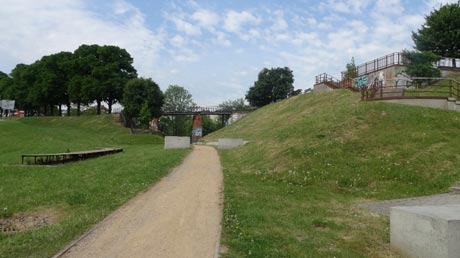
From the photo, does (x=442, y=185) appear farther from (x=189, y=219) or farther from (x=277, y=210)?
(x=189, y=219)

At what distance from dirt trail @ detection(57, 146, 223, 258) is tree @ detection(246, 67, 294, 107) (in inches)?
2425

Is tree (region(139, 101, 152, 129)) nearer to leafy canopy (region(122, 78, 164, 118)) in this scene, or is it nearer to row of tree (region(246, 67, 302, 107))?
leafy canopy (region(122, 78, 164, 118))

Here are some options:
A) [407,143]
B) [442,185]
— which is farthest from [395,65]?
[442,185]

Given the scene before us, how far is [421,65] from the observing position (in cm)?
3519

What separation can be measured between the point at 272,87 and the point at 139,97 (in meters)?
25.9

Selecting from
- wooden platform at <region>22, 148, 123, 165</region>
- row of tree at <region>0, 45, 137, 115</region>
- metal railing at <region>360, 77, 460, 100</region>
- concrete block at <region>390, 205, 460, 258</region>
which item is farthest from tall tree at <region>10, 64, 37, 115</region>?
concrete block at <region>390, 205, 460, 258</region>

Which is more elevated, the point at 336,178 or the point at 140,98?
the point at 140,98

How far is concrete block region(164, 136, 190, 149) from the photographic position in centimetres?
2981

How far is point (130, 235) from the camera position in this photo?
306 inches

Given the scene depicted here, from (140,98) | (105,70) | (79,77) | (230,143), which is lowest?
(230,143)

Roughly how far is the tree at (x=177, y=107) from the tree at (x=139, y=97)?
41.3m

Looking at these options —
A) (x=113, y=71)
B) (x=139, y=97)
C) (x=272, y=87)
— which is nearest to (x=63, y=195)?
(x=139, y=97)

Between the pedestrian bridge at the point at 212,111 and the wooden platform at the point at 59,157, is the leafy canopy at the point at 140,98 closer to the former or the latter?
the pedestrian bridge at the point at 212,111

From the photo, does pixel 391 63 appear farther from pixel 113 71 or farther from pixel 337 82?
pixel 113 71
